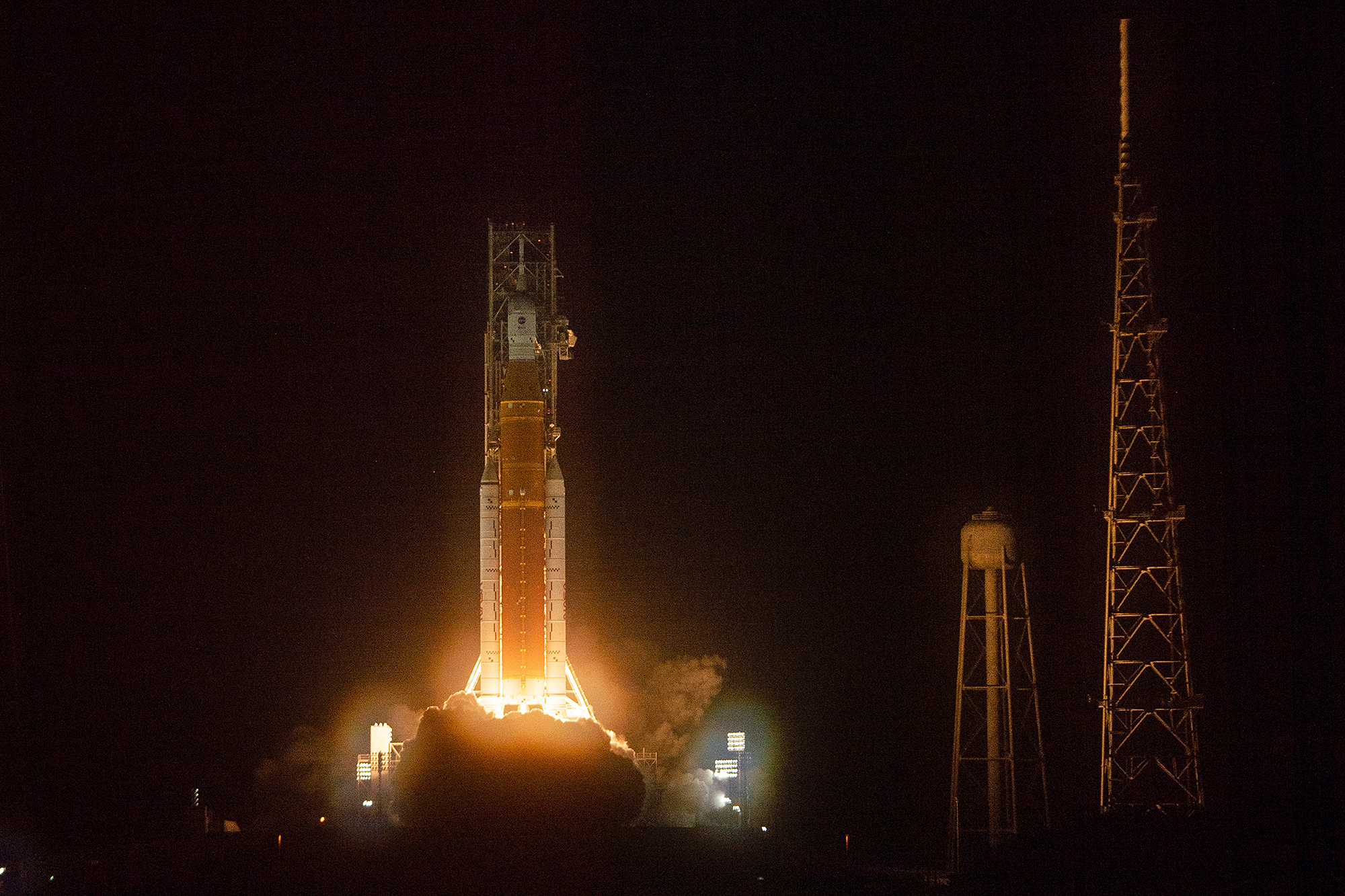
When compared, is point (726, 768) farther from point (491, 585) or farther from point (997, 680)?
point (997, 680)

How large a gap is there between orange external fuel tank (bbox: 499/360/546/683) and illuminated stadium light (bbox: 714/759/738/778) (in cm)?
465

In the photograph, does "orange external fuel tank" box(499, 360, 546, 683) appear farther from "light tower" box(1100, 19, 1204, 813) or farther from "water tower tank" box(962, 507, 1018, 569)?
"light tower" box(1100, 19, 1204, 813)

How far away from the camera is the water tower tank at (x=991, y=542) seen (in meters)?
34.4

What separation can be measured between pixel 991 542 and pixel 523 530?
922 cm

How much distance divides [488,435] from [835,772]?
571 inches

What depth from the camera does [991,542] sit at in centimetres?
3444

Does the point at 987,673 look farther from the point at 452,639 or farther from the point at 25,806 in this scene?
the point at 25,806

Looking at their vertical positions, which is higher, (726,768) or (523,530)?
(523,530)

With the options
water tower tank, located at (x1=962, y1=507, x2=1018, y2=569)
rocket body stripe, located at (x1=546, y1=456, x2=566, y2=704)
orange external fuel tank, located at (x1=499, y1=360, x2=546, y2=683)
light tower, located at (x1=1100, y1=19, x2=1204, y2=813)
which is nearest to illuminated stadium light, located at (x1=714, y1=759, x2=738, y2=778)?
rocket body stripe, located at (x1=546, y1=456, x2=566, y2=704)

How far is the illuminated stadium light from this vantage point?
38.7m

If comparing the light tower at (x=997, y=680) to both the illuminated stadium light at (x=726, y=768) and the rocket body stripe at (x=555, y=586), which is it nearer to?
the illuminated stadium light at (x=726, y=768)

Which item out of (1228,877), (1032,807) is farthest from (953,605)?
(1228,877)

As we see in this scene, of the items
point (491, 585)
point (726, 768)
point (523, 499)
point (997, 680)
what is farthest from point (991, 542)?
point (491, 585)

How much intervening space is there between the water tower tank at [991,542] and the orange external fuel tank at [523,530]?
8500mm
